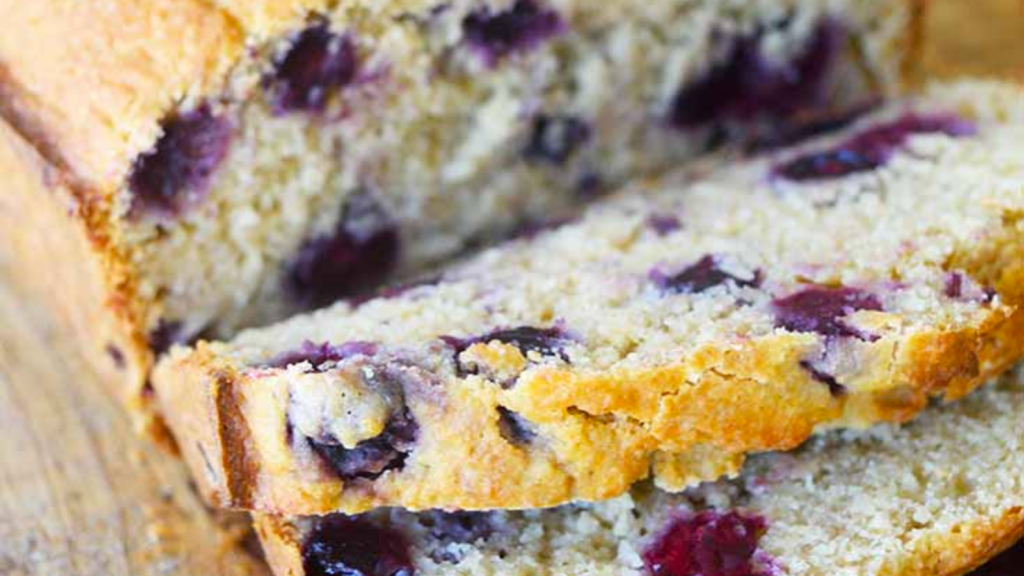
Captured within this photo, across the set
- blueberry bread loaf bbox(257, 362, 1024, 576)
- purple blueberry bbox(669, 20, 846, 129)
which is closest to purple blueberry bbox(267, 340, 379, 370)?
blueberry bread loaf bbox(257, 362, 1024, 576)

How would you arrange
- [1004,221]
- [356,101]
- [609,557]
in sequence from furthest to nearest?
1. [356,101]
2. [1004,221]
3. [609,557]

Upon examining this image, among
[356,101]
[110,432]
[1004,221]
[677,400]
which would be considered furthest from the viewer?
[110,432]

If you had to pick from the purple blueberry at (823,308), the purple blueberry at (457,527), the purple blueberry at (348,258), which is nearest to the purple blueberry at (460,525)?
the purple blueberry at (457,527)

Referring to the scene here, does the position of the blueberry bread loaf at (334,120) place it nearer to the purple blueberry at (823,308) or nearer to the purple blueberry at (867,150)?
the purple blueberry at (867,150)

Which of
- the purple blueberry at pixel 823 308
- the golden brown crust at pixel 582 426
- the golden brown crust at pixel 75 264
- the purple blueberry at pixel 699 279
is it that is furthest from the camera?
the golden brown crust at pixel 75 264

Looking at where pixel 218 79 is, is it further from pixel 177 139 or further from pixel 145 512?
pixel 145 512

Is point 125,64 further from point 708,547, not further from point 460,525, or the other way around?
point 708,547

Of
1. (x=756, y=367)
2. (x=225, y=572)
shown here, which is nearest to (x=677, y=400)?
(x=756, y=367)
